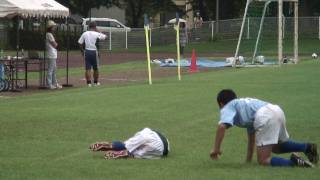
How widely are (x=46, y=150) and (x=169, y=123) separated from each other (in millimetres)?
3516

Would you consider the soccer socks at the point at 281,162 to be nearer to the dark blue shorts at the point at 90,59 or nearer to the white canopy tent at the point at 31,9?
the white canopy tent at the point at 31,9

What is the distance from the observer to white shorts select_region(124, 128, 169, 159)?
33.7 ft

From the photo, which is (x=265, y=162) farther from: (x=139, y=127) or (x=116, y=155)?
(x=139, y=127)

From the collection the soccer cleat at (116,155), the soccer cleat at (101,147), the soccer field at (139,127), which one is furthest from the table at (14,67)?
the soccer cleat at (116,155)

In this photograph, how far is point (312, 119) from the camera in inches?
564

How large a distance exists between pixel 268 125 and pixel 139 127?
428 cm

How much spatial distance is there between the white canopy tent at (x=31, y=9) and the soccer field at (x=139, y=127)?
277 cm

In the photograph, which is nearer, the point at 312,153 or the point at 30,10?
the point at 312,153

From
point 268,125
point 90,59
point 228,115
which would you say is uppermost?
point 90,59

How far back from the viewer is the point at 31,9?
76.1 feet

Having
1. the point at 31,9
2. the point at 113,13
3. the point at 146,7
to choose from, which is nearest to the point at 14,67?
the point at 31,9

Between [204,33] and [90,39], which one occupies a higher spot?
[204,33]

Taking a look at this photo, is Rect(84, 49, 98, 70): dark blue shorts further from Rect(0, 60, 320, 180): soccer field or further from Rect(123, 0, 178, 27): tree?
Rect(123, 0, 178, 27): tree

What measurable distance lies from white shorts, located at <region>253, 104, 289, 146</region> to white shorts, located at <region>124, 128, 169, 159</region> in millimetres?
1429
